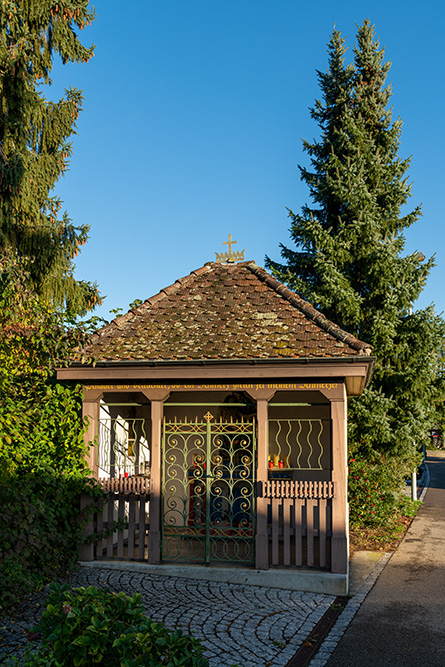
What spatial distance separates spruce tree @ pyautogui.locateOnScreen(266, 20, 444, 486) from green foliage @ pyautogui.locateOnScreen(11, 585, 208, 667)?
1024 cm

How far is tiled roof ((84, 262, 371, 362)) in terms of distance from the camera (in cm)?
823

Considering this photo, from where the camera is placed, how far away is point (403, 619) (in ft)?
22.3

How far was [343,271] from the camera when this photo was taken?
1485 cm

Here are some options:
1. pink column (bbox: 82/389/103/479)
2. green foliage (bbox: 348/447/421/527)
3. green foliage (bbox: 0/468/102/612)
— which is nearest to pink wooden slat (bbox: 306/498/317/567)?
green foliage (bbox: 0/468/102/612)

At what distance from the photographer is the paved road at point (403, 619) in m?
5.56

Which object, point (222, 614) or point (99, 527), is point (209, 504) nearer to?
point (99, 527)

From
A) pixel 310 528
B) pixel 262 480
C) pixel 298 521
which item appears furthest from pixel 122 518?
pixel 310 528

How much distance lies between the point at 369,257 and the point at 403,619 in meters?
8.94

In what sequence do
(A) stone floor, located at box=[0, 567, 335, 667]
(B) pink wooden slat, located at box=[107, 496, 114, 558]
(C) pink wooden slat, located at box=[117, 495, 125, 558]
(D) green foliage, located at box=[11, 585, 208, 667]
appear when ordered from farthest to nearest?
(B) pink wooden slat, located at box=[107, 496, 114, 558], (C) pink wooden slat, located at box=[117, 495, 125, 558], (A) stone floor, located at box=[0, 567, 335, 667], (D) green foliage, located at box=[11, 585, 208, 667]

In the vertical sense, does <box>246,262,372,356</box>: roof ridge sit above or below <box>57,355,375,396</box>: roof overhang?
above

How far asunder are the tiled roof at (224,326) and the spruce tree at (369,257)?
4256mm

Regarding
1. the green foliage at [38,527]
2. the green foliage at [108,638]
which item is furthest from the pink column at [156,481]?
the green foliage at [108,638]

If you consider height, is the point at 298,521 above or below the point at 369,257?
below

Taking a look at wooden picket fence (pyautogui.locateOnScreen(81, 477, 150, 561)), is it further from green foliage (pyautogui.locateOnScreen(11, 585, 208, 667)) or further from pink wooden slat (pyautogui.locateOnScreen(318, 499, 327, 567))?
green foliage (pyautogui.locateOnScreen(11, 585, 208, 667))
